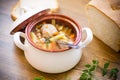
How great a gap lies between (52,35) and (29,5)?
0.27 meters

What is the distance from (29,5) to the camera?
4.06 feet

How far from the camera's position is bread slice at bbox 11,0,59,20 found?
1197mm

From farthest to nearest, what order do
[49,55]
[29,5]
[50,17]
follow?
1. [29,5]
2. [50,17]
3. [49,55]

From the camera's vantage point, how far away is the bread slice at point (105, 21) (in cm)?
107

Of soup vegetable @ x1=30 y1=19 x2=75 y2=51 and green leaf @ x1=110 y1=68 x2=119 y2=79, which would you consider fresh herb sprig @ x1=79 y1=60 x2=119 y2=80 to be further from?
soup vegetable @ x1=30 y1=19 x2=75 y2=51

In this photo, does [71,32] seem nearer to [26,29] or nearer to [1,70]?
[26,29]

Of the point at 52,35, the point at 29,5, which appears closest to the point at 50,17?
the point at 52,35

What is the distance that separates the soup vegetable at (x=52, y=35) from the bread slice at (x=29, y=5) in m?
0.17

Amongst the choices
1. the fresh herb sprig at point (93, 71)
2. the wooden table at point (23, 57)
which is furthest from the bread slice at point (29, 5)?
the fresh herb sprig at point (93, 71)

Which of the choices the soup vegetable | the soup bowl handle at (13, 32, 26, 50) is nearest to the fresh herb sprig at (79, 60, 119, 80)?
the soup vegetable

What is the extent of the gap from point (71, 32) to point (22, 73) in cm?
23

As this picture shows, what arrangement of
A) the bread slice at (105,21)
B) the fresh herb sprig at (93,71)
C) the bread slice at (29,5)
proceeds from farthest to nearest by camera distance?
the bread slice at (29,5)
the bread slice at (105,21)
the fresh herb sprig at (93,71)

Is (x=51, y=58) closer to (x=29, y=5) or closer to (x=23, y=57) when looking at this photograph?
(x=23, y=57)

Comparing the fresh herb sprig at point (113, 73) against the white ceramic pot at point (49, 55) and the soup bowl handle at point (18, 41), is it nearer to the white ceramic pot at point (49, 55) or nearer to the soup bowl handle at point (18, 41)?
the white ceramic pot at point (49, 55)
